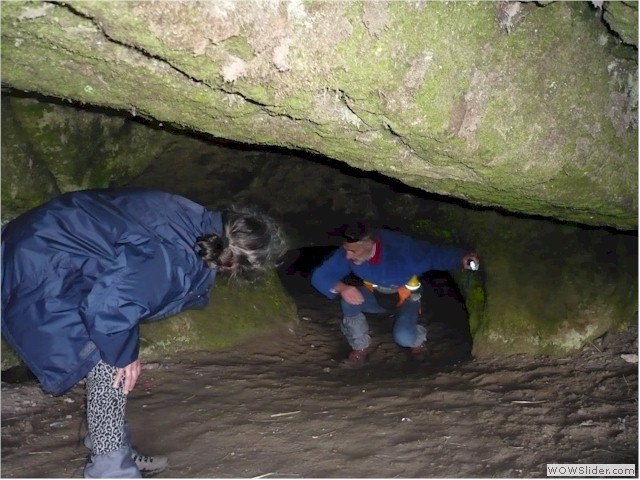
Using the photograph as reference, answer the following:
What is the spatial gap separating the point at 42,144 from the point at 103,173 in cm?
73

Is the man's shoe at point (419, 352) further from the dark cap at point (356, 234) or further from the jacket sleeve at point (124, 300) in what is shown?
the jacket sleeve at point (124, 300)

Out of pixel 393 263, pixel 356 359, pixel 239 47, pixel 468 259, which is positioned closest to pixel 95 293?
pixel 239 47

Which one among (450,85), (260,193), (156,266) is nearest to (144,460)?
(156,266)

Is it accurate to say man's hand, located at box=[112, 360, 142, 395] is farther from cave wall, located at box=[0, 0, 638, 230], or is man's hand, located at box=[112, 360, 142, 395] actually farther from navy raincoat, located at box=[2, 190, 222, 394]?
cave wall, located at box=[0, 0, 638, 230]

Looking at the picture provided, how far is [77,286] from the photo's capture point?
2639 millimetres

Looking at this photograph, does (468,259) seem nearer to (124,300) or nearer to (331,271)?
(331,271)

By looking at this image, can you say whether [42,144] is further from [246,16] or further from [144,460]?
[246,16]

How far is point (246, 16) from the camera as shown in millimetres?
1975

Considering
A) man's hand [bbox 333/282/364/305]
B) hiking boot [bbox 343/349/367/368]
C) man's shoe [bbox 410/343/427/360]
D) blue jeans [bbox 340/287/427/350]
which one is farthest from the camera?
man's shoe [bbox 410/343/427/360]

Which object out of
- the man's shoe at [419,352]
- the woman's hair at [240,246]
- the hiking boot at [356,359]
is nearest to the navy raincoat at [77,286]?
the woman's hair at [240,246]

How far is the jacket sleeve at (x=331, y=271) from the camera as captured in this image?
4.90m

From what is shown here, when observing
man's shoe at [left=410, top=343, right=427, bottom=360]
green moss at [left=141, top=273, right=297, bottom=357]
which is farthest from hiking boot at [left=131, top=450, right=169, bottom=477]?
man's shoe at [left=410, top=343, right=427, bottom=360]

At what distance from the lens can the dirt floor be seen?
2824 millimetres

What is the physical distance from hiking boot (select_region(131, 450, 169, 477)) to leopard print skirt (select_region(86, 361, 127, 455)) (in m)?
0.22
